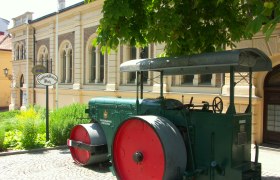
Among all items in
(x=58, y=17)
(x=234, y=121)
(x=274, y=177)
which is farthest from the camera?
(x=58, y=17)

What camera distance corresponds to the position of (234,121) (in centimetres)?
553

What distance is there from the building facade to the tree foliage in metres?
1.12

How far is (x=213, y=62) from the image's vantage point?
5484 mm

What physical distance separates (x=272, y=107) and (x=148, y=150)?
7.91 m

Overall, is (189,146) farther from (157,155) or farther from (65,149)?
(65,149)

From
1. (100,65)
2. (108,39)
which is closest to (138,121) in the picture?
(108,39)

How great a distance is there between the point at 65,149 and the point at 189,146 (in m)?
6.21

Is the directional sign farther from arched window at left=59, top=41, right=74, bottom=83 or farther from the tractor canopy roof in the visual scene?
arched window at left=59, top=41, right=74, bottom=83

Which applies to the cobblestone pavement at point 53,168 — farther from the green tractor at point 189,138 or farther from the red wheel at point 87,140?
the green tractor at point 189,138

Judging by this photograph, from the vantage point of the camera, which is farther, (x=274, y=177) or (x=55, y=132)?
(x=55, y=132)

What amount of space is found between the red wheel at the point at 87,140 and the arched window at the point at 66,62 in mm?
16752

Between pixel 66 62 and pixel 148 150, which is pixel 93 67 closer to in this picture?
pixel 66 62

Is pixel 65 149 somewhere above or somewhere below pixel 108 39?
below

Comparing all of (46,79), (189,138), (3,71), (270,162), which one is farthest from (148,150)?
(3,71)
